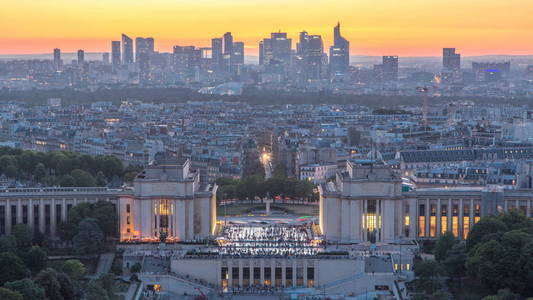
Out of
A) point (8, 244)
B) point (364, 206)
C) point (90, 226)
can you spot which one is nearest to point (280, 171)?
point (364, 206)

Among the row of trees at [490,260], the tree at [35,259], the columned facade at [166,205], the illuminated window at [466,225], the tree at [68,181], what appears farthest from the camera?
the tree at [68,181]

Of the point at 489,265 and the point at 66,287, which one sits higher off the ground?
the point at 489,265

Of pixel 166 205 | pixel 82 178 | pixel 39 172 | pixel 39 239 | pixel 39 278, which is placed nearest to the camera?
pixel 39 278

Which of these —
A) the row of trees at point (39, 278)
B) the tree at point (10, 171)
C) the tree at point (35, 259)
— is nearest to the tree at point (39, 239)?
the row of trees at point (39, 278)

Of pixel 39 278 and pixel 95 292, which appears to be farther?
pixel 95 292

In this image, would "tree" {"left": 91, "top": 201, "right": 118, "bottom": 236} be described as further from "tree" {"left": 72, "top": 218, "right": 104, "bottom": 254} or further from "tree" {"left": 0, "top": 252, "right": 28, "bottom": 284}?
"tree" {"left": 0, "top": 252, "right": 28, "bottom": 284}

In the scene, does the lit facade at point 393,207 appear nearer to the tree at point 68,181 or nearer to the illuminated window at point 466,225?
the illuminated window at point 466,225

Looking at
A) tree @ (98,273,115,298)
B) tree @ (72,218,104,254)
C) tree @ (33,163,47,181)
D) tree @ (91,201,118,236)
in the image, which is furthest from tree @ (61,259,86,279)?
tree @ (33,163,47,181)

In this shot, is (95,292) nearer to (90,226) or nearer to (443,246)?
(90,226)
